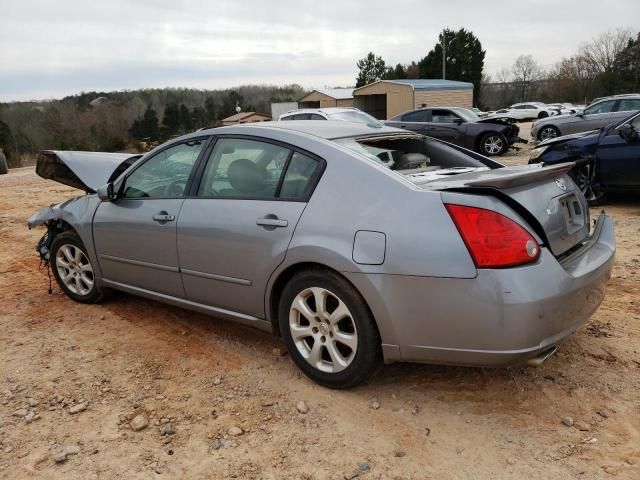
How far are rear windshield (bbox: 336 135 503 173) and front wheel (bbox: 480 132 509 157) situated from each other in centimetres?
1152

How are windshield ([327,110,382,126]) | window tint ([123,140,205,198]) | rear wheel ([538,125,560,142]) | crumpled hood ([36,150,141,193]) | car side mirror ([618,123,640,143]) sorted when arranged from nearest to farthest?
window tint ([123,140,205,198]) → crumpled hood ([36,150,141,193]) → car side mirror ([618,123,640,143]) → windshield ([327,110,382,126]) → rear wheel ([538,125,560,142])

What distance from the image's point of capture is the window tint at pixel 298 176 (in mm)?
3203

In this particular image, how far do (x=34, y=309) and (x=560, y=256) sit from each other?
4.34 meters

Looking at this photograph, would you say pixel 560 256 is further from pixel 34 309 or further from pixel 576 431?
pixel 34 309

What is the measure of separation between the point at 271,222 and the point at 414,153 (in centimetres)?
135

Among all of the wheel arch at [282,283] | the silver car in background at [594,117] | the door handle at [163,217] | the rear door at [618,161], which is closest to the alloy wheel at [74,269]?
the door handle at [163,217]

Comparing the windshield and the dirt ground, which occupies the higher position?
the windshield

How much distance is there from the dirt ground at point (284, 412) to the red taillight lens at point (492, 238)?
2.88ft

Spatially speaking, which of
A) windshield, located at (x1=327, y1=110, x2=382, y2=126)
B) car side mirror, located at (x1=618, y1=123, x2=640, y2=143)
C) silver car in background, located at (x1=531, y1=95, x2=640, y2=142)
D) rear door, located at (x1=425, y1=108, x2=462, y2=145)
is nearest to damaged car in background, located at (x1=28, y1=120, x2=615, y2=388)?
car side mirror, located at (x1=618, y1=123, x2=640, y2=143)

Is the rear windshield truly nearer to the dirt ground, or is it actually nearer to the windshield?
the dirt ground

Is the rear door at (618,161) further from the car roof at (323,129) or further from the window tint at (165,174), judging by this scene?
the window tint at (165,174)

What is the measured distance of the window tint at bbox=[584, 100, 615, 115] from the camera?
1519 centimetres

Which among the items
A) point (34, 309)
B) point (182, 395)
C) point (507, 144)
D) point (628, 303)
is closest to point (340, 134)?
point (182, 395)

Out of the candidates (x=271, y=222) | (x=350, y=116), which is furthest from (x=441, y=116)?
(x=271, y=222)
